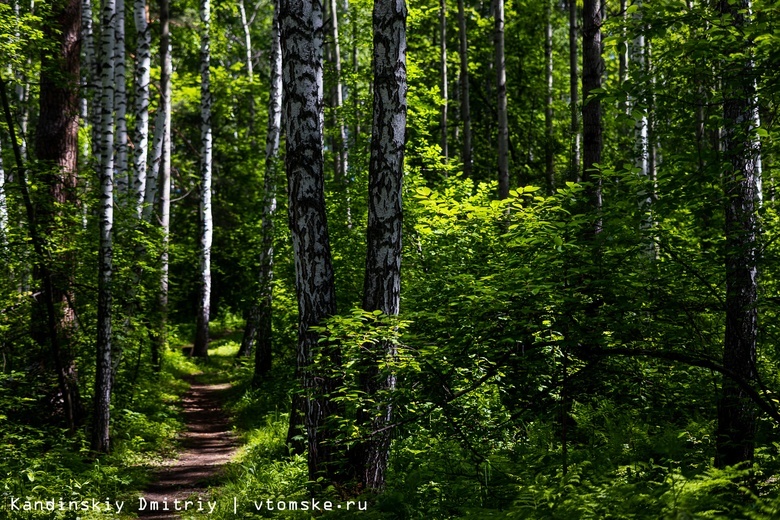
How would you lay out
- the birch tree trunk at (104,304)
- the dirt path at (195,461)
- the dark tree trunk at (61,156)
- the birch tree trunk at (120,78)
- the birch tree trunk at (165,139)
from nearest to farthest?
the dirt path at (195,461), the birch tree trunk at (104,304), the dark tree trunk at (61,156), the birch tree trunk at (120,78), the birch tree trunk at (165,139)

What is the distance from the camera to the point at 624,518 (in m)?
3.12

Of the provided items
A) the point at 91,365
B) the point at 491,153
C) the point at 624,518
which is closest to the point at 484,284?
the point at 624,518

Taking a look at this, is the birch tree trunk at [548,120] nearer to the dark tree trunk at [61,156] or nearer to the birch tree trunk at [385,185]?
the dark tree trunk at [61,156]

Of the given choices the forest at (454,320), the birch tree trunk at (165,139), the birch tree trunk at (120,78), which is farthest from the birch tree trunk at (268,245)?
the birch tree trunk at (120,78)

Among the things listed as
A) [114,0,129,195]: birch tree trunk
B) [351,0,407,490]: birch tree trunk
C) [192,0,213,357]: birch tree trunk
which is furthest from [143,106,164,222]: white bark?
[351,0,407,490]: birch tree trunk

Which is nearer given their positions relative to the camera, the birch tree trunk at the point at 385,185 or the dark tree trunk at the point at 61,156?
the birch tree trunk at the point at 385,185

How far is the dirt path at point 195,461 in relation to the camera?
22.7ft

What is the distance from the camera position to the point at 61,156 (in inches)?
401

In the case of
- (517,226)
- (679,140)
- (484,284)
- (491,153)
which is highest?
(491,153)

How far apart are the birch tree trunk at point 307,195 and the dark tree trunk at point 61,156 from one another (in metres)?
4.59

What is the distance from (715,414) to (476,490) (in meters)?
1.93

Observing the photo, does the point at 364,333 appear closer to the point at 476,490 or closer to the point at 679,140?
the point at 476,490

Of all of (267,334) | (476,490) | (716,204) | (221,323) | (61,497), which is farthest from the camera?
(221,323)

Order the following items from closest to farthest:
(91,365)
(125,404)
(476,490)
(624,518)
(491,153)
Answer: (624,518) → (476,490) → (91,365) → (125,404) → (491,153)
